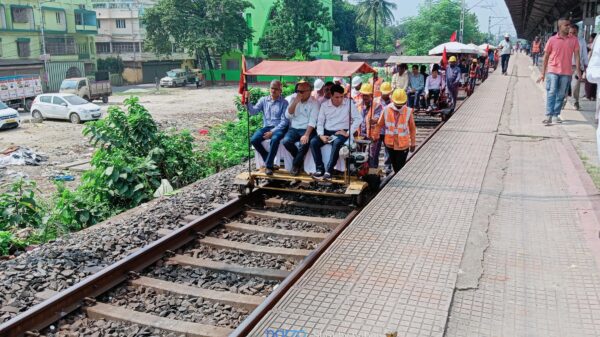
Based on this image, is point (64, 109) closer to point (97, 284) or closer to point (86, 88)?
point (86, 88)

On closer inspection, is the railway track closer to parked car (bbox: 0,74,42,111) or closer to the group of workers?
the group of workers

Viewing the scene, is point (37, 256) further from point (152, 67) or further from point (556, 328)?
point (152, 67)

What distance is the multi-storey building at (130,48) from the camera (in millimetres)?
62344

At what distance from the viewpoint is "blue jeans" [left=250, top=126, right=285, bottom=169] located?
25.3ft

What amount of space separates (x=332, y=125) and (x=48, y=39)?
49.8 meters

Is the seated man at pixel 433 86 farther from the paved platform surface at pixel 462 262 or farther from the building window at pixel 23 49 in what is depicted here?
the building window at pixel 23 49

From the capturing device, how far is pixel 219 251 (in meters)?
6.38

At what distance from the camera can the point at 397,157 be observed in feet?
29.8

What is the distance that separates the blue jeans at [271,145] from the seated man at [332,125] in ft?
1.81

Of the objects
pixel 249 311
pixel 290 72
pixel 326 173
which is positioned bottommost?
pixel 249 311

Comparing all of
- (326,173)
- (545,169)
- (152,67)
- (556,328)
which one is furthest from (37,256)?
(152,67)

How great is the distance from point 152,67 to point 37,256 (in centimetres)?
6121

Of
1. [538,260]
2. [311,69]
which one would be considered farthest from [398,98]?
[538,260]

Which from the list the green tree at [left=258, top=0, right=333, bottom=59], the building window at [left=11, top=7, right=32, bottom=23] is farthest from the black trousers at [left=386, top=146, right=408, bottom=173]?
the building window at [left=11, top=7, right=32, bottom=23]
